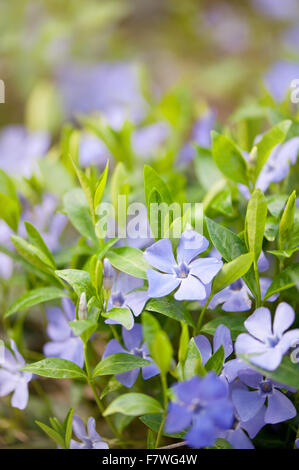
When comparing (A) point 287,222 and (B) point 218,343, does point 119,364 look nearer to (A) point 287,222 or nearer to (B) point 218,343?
(B) point 218,343

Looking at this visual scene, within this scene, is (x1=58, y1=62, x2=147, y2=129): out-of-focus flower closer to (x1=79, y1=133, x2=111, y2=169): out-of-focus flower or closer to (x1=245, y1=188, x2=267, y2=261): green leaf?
(x1=79, y1=133, x2=111, y2=169): out-of-focus flower

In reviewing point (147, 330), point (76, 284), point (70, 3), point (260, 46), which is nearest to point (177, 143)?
point (76, 284)

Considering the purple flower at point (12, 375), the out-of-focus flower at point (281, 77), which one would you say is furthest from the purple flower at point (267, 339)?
the out-of-focus flower at point (281, 77)

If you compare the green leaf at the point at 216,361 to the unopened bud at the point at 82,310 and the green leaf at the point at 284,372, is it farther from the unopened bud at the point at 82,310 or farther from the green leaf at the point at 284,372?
the unopened bud at the point at 82,310

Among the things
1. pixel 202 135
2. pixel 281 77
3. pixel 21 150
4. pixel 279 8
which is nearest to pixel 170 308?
pixel 202 135

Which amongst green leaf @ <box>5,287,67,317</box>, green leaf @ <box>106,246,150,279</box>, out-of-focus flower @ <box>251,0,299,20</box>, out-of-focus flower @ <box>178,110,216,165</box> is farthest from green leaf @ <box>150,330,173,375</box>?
out-of-focus flower @ <box>251,0,299,20</box>

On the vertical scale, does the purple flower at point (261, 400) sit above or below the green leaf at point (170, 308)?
below

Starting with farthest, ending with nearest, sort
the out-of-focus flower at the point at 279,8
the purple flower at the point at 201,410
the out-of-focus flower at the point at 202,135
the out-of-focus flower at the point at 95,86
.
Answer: the out-of-focus flower at the point at 279,8 → the out-of-focus flower at the point at 95,86 → the out-of-focus flower at the point at 202,135 → the purple flower at the point at 201,410
